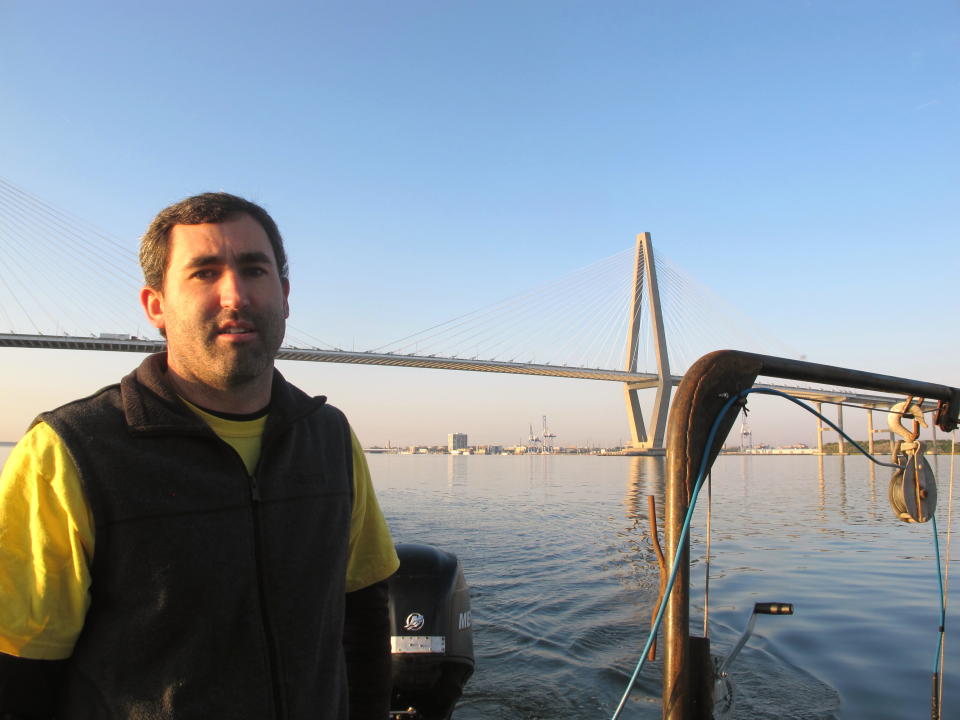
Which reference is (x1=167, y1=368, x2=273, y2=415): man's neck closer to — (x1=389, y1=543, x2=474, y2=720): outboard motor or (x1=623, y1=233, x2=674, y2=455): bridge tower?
(x1=389, y1=543, x2=474, y2=720): outboard motor

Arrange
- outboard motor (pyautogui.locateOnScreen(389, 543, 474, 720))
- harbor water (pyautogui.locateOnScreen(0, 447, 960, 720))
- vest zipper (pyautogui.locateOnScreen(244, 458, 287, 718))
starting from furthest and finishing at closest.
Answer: harbor water (pyautogui.locateOnScreen(0, 447, 960, 720))
outboard motor (pyautogui.locateOnScreen(389, 543, 474, 720))
vest zipper (pyautogui.locateOnScreen(244, 458, 287, 718))

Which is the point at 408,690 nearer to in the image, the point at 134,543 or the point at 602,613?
the point at 134,543

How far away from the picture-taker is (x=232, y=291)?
94 centimetres

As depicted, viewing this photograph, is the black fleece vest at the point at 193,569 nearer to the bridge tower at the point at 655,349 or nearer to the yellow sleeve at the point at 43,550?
the yellow sleeve at the point at 43,550

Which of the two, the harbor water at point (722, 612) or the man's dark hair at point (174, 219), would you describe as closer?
the man's dark hair at point (174, 219)

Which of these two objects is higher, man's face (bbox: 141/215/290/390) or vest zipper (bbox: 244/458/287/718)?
man's face (bbox: 141/215/290/390)

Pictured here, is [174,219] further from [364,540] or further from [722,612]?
[722,612]

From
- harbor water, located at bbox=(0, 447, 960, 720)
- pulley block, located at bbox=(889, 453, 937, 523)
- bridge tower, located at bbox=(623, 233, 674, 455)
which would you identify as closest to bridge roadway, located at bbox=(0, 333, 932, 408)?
bridge tower, located at bbox=(623, 233, 674, 455)

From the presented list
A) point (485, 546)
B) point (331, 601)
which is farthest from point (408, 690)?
point (485, 546)

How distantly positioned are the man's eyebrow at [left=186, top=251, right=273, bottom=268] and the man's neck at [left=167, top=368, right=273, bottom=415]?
0.16 metres

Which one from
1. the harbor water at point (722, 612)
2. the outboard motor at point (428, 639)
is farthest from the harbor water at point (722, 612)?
the outboard motor at point (428, 639)

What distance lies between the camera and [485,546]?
7.49m

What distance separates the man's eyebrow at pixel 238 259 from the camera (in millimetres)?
957

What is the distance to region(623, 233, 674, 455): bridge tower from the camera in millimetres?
32903
